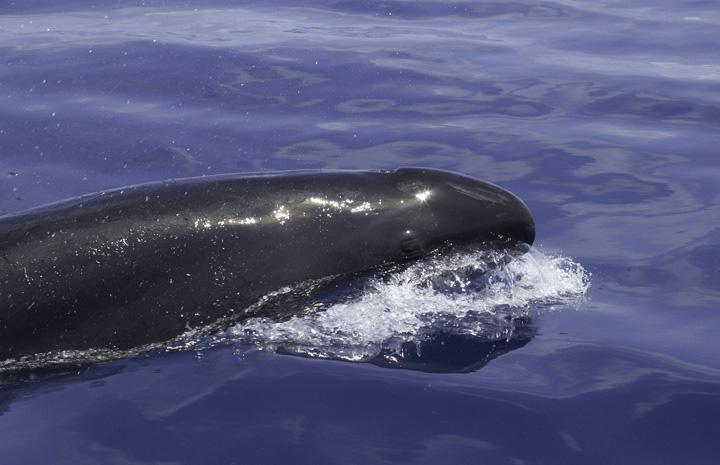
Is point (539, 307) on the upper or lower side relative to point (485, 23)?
lower

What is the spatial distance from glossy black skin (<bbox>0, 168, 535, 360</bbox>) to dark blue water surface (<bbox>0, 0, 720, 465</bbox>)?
14.1 inches

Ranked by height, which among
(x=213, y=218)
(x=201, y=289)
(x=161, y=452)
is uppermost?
(x=213, y=218)

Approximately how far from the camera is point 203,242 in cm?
699

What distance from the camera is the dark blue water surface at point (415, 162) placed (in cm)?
585

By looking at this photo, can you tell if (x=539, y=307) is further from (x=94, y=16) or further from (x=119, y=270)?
(x=94, y=16)

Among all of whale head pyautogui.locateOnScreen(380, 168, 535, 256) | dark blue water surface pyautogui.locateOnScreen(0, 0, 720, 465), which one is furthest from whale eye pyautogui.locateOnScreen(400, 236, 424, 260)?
dark blue water surface pyautogui.locateOnScreen(0, 0, 720, 465)

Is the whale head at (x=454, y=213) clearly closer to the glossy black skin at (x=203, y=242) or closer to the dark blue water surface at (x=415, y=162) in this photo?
the glossy black skin at (x=203, y=242)

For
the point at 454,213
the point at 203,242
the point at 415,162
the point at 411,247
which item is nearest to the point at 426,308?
the point at 411,247

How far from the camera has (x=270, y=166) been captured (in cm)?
1209

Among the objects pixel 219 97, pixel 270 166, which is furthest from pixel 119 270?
pixel 219 97

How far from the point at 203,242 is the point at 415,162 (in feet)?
18.5

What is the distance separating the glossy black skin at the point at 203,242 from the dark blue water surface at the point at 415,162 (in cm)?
36

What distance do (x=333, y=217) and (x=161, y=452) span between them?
2454 millimetres

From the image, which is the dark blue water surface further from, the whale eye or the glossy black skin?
the whale eye
